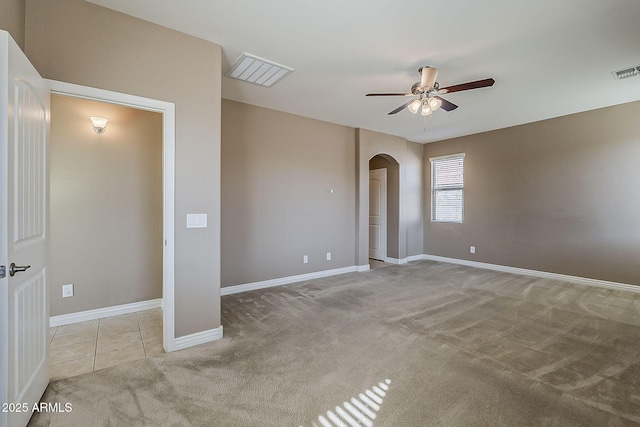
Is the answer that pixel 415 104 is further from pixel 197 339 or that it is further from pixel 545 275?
pixel 545 275

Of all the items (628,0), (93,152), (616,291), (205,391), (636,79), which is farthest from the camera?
(616,291)

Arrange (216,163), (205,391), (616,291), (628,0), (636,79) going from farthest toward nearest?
(616,291), (636,79), (216,163), (628,0), (205,391)

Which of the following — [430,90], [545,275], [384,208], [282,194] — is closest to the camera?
[430,90]

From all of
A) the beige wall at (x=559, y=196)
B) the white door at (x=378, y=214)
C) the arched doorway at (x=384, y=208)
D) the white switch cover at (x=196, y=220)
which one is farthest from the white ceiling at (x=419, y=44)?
the white door at (x=378, y=214)

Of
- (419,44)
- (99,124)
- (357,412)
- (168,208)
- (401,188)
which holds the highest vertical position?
(419,44)

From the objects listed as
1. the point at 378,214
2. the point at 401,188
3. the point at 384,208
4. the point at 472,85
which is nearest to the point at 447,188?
the point at 401,188

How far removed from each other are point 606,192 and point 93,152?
7174 millimetres

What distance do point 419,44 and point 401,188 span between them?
3937 millimetres

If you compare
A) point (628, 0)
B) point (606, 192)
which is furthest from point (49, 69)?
point (606, 192)

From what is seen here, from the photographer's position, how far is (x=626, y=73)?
3.23m

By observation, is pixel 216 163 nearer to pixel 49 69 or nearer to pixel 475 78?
pixel 49 69

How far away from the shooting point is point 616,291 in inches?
168

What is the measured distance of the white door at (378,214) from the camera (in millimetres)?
6688

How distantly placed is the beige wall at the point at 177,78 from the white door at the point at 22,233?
44 cm
